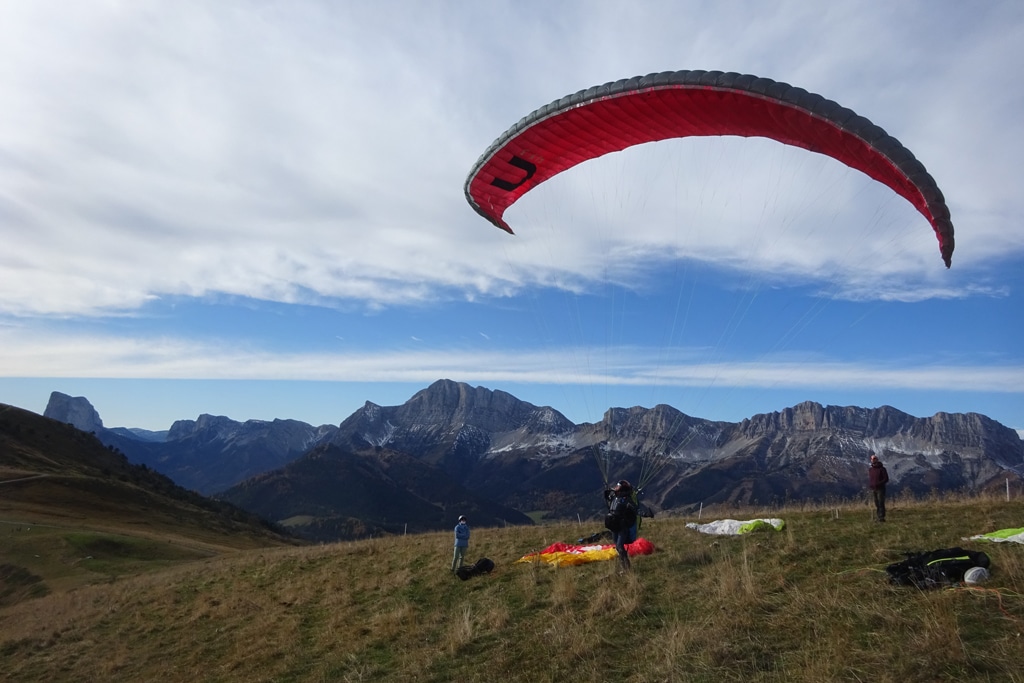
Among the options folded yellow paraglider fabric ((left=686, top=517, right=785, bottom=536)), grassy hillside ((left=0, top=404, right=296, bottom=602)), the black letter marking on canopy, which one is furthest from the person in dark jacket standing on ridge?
grassy hillside ((left=0, top=404, right=296, bottom=602))

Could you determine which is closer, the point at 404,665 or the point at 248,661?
the point at 404,665

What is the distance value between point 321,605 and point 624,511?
6.57 m

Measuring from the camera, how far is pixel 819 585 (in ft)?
24.5

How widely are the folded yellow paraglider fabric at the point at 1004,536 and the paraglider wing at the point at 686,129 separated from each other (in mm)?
4271

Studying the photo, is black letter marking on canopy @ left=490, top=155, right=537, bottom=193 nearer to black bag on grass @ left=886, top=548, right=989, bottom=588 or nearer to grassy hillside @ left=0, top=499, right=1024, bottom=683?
grassy hillside @ left=0, top=499, right=1024, bottom=683

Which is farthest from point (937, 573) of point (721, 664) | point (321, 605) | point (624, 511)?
point (321, 605)

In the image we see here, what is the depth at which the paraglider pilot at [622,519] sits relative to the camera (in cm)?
1009

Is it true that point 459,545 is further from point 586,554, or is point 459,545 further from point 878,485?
point 878,485

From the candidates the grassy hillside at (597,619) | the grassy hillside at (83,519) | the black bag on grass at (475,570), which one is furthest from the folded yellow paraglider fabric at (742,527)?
the grassy hillside at (83,519)

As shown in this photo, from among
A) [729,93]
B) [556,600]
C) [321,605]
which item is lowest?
[321,605]

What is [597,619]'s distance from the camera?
7.64 metres

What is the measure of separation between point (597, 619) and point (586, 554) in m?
3.95

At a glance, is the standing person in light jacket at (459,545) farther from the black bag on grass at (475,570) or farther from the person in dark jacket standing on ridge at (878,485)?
the person in dark jacket standing on ridge at (878,485)

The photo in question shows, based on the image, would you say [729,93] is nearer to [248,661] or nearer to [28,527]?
[248,661]
